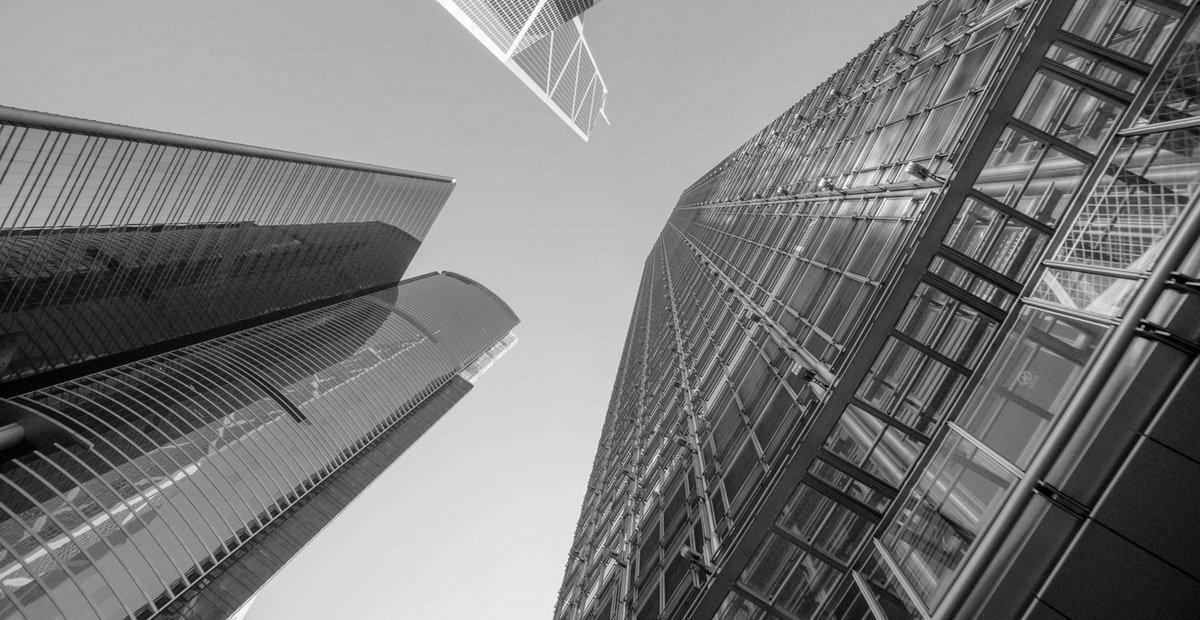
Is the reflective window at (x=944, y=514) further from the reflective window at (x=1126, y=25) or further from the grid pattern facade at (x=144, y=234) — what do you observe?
the grid pattern facade at (x=144, y=234)

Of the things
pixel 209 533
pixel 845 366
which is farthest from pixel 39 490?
pixel 845 366

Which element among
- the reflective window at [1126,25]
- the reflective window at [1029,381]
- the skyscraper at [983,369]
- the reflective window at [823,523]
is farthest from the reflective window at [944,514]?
the reflective window at [1126,25]

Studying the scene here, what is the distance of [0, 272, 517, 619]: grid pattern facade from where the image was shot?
2239 inches

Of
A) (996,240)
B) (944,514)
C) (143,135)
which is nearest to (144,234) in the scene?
(143,135)

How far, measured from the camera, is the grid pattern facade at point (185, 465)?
5688 cm

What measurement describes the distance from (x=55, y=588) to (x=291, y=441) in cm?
3837

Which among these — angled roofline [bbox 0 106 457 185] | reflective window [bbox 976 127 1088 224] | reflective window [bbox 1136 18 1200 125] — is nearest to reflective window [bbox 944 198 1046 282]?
reflective window [bbox 976 127 1088 224]

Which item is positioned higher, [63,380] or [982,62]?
[982,62]

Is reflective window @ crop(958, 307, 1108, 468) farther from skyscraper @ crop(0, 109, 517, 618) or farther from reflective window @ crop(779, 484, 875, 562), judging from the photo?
skyscraper @ crop(0, 109, 517, 618)

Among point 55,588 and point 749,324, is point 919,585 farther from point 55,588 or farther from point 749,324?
point 55,588

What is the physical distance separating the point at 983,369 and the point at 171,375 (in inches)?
3760

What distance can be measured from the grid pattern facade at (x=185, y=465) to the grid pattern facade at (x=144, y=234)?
5564 millimetres

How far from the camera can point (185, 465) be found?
7288 centimetres

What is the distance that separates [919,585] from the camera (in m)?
8.49
